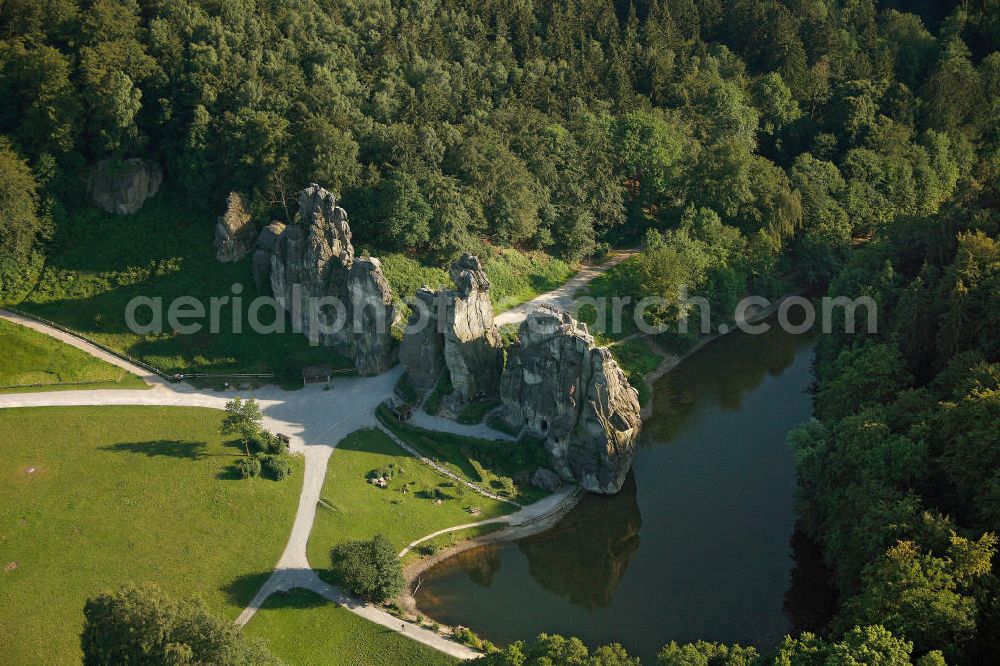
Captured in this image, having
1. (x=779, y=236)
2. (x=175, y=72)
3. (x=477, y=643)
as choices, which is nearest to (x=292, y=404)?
(x=477, y=643)

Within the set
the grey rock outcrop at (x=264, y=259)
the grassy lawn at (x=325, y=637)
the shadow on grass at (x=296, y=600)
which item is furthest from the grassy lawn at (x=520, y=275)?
the grassy lawn at (x=325, y=637)

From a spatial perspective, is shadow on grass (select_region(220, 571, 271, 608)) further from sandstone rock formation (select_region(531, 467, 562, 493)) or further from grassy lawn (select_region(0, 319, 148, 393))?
grassy lawn (select_region(0, 319, 148, 393))

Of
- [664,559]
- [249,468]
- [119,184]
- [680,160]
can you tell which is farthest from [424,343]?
[680,160]

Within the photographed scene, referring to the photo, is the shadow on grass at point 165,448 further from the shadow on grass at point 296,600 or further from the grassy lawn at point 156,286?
the shadow on grass at point 296,600

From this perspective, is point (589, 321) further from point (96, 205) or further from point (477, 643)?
point (96, 205)

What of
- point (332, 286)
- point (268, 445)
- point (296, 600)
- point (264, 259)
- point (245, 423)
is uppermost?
point (264, 259)

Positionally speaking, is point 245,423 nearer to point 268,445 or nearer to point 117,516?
point 268,445
